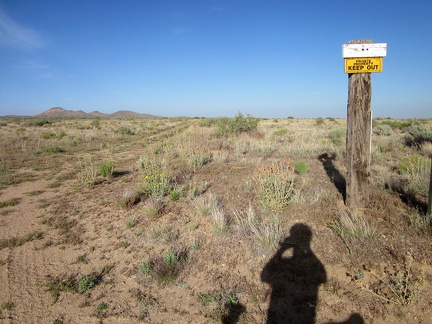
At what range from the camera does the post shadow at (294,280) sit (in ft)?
9.50

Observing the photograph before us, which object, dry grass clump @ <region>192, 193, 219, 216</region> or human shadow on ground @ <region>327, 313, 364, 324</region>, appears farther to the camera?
dry grass clump @ <region>192, 193, 219, 216</region>

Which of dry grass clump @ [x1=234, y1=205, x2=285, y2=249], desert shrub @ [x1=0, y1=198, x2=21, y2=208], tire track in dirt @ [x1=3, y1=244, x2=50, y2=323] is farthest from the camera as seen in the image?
desert shrub @ [x1=0, y1=198, x2=21, y2=208]

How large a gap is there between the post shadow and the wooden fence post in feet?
3.81

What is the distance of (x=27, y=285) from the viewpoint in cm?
364

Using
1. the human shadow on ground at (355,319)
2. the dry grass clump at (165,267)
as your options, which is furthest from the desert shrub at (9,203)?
the human shadow on ground at (355,319)

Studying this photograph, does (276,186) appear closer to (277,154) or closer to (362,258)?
(362,258)

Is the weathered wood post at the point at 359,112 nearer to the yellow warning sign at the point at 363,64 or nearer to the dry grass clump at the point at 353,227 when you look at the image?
the yellow warning sign at the point at 363,64

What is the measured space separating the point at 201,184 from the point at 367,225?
386cm

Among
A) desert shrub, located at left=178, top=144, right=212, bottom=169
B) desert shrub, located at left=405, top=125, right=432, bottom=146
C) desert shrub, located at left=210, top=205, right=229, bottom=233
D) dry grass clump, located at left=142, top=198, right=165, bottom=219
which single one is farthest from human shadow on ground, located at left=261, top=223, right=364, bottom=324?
desert shrub, located at left=405, top=125, right=432, bottom=146

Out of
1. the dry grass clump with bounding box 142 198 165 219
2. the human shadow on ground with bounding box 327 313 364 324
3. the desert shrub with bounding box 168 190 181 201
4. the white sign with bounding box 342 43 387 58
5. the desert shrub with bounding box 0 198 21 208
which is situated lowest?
the human shadow on ground with bounding box 327 313 364 324

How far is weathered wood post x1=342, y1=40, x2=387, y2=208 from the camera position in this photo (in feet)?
13.4

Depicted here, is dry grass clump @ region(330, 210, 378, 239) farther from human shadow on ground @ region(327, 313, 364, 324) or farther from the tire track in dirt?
the tire track in dirt

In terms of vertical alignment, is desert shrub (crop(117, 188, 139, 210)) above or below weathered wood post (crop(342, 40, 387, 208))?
below

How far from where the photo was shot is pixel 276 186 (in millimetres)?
4918
